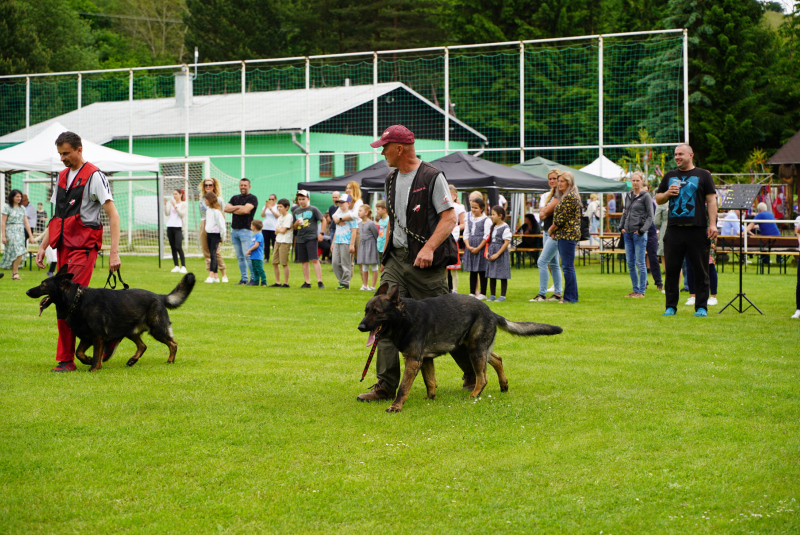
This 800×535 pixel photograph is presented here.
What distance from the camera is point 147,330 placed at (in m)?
7.60

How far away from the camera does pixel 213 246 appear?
1656 centimetres

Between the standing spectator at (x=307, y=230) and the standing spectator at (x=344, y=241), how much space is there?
0.38 metres

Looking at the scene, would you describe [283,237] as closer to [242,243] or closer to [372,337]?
[242,243]

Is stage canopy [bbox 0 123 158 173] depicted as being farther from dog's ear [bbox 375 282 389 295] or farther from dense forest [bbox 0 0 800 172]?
dense forest [bbox 0 0 800 172]

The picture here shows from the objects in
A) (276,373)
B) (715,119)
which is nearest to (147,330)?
(276,373)

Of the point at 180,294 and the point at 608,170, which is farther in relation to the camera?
the point at 608,170

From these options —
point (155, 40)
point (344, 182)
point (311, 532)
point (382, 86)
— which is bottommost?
point (311, 532)

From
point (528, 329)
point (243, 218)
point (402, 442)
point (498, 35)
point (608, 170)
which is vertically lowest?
point (402, 442)

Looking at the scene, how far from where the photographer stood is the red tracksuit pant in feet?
23.8

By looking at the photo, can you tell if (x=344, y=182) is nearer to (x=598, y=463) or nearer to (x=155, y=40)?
(x=598, y=463)

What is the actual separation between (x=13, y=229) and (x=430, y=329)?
569 inches

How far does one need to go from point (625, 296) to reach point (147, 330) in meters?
8.87

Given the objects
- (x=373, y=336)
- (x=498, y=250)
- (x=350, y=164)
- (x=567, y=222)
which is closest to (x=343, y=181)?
(x=350, y=164)

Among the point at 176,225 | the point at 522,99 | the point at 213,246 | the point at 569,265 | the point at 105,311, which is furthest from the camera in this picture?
the point at 522,99
